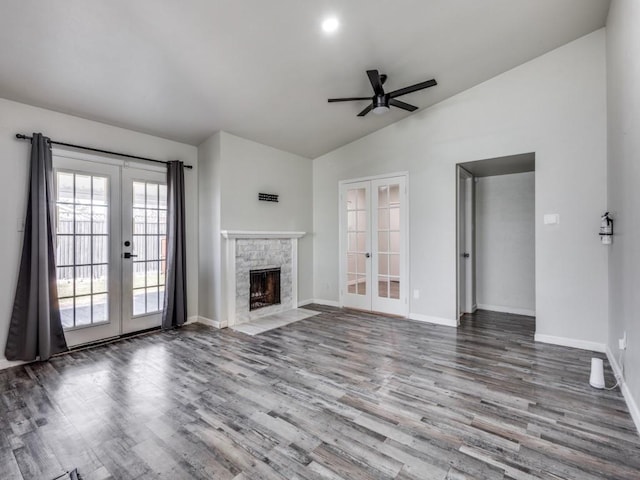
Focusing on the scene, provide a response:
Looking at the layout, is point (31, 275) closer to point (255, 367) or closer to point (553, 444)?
point (255, 367)

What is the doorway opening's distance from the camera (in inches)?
201

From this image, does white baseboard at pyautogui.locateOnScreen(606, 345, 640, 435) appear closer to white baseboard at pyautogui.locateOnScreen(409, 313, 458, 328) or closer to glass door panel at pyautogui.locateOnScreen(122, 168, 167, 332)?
white baseboard at pyautogui.locateOnScreen(409, 313, 458, 328)

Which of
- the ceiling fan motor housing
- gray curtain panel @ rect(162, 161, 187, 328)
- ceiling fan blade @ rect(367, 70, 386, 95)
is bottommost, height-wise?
gray curtain panel @ rect(162, 161, 187, 328)

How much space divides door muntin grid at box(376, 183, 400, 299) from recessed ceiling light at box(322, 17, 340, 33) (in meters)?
2.64

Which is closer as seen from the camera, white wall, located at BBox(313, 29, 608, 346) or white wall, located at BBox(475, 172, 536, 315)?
white wall, located at BBox(313, 29, 608, 346)

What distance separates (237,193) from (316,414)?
11.0 feet

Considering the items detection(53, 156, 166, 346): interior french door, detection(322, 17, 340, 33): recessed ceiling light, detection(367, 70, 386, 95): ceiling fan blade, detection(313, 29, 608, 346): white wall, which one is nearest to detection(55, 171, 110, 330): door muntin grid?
detection(53, 156, 166, 346): interior french door

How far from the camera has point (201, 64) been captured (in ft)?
10.4

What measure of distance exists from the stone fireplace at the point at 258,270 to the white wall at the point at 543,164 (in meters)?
2.07

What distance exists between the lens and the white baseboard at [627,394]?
2.14m

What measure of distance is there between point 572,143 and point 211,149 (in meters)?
4.60

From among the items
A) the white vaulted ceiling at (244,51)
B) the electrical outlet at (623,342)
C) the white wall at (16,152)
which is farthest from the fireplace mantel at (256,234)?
the electrical outlet at (623,342)

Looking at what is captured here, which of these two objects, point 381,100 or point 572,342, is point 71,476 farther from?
point 572,342

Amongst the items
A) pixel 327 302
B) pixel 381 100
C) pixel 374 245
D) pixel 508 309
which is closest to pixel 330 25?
pixel 381 100
